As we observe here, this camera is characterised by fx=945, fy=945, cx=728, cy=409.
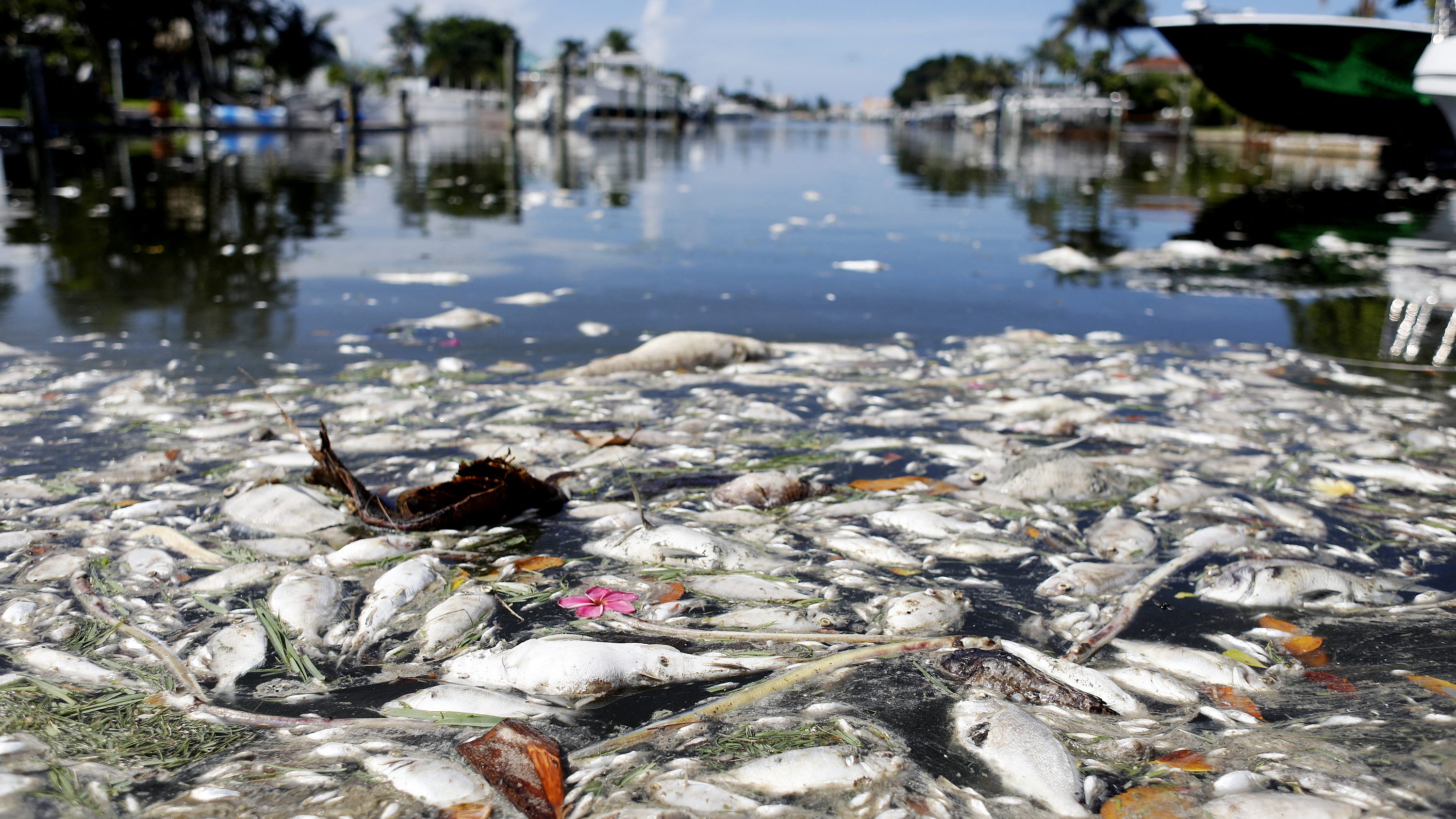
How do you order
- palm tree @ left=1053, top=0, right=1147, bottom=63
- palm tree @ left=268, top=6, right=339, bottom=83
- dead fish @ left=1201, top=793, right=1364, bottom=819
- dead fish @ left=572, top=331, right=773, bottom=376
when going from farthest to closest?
1. palm tree @ left=1053, top=0, right=1147, bottom=63
2. palm tree @ left=268, top=6, right=339, bottom=83
3. dead fish @ left=572, top=331, right=773, bottom=376
4. dead fish @ left=1201, top=793, right=1364, bottom=819

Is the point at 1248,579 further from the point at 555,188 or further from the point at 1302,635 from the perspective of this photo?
the point at 555,188

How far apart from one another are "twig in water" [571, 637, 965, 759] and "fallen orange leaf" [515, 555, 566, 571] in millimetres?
633

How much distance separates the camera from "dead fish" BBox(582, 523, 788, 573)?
6.72 ft

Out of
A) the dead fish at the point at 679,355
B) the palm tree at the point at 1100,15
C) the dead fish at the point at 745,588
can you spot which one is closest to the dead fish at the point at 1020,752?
the dead fish at the point at 745,588

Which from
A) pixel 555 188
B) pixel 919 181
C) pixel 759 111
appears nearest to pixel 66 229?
pixel 555 188

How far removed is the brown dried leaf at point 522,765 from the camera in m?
1.26

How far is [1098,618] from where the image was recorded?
1.85m

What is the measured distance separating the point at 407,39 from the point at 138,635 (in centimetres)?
11366

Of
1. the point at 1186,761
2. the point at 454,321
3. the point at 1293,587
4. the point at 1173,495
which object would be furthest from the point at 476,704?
the point at 454,321

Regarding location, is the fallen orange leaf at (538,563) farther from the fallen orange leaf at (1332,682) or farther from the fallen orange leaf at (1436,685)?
the fallen orange leaf at (1436,685)

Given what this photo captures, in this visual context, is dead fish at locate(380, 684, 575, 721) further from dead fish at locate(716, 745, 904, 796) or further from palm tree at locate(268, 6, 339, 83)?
palm tree at locate(268, 6, 339, 83)

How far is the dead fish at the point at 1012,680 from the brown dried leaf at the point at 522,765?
2.27 feet

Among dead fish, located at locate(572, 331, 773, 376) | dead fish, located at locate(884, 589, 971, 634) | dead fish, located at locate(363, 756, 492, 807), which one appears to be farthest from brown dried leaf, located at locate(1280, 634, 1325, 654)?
dead fish, located at locate(572, 331, 773, 376)

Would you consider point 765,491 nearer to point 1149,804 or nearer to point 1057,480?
point 1057,480
